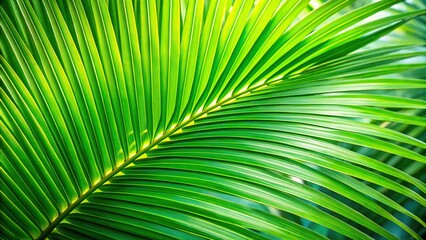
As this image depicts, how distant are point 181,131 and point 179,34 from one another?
0.18m

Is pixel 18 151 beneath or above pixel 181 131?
beneath

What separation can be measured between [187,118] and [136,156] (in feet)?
0.39

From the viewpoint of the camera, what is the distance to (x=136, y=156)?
749mm

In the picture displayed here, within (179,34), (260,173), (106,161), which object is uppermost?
(179,34)

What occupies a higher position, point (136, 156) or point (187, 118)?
point (187, 118)

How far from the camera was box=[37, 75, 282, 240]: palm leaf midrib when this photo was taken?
27.2 inches

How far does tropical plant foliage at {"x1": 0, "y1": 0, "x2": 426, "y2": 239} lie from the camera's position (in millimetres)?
659

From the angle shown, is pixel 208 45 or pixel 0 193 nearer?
pixel 0 193

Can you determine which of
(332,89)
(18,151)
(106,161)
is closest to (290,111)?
(332,89)

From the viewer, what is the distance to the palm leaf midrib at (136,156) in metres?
0.69

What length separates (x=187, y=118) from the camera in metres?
0.79

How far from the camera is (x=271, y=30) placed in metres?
0.73

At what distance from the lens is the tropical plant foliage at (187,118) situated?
0.66m

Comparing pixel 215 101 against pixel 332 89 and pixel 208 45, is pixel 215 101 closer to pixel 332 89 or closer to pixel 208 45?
pixel 208 45
